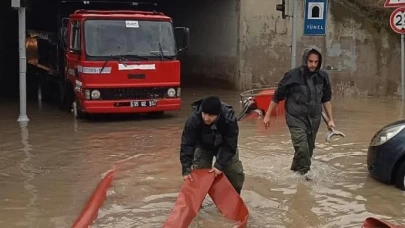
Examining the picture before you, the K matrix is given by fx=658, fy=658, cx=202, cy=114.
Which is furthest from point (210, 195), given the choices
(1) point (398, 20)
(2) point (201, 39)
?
(2) point (201, 39)

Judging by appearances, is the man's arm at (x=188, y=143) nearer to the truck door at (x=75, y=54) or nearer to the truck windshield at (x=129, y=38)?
the truck windshield at (x=129, y=38)

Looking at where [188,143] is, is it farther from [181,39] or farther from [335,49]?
[335,49]

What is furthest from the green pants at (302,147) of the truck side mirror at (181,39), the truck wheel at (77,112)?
the truck wheel at (77,112)

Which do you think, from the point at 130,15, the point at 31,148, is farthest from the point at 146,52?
the point at 31,148

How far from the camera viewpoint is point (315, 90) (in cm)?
815

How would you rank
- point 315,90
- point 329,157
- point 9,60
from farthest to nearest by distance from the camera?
point 9,60 < point 329,157 < point 315,90

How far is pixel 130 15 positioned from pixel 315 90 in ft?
22.4

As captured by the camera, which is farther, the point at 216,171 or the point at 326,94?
the point at 326,94

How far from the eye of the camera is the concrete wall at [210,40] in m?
20.9

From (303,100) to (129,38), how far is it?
644 cm

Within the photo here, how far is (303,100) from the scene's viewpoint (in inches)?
320

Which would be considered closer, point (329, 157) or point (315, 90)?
point (315, 90)

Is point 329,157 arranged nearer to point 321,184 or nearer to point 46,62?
point 321,184

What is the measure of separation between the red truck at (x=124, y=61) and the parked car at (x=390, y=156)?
6657 millimetres
